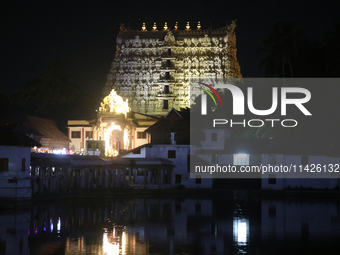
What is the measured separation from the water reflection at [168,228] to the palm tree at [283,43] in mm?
30452

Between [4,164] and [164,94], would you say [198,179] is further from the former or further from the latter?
[164,94]

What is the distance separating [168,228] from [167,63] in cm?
6457

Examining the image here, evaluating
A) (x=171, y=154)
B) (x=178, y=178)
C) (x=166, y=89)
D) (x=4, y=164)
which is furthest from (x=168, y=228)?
(x=166, y=89)

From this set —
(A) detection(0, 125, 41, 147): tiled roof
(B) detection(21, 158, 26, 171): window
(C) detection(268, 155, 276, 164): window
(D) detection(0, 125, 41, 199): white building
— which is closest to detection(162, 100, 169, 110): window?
(C) detection(268, 155, 276, 164): window

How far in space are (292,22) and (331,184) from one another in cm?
2455

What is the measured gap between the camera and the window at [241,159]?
231 ft

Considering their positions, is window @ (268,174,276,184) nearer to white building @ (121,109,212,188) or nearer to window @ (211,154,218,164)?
window @ (211,154,218,164)

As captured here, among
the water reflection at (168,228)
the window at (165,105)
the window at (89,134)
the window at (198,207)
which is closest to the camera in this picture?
the water reflection at (168,228)

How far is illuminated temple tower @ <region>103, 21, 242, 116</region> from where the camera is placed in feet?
318

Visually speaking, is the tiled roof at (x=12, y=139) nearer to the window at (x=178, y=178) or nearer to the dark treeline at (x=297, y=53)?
the window at (x=178, y=178)

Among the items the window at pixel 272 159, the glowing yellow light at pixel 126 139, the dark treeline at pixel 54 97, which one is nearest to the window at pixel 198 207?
the window at pixel 272 159

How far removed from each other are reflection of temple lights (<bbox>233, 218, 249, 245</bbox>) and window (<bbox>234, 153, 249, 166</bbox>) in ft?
94.0

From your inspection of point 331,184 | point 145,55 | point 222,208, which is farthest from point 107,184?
point 145,55

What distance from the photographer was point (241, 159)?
70625mm
